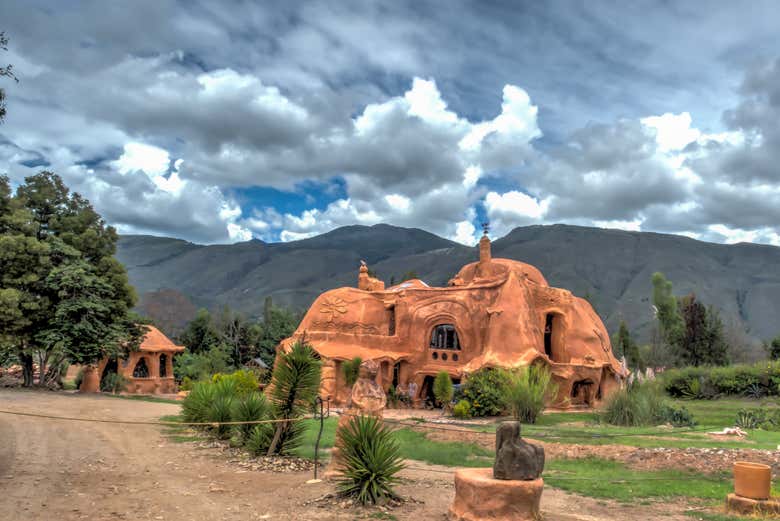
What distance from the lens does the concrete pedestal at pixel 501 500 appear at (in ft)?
23.5

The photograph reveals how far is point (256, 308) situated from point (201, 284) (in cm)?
5182

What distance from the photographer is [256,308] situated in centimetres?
11356

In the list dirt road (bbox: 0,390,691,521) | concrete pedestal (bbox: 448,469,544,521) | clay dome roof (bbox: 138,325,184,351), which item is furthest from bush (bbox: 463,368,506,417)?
clay dome roof (bbox: 138,325,184,351)

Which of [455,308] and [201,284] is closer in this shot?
[455,308]

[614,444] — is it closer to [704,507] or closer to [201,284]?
[704,507]

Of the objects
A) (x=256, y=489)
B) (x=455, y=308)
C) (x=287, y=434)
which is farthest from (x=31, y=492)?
(x=455, y=308)

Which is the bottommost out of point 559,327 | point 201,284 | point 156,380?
point 156,380

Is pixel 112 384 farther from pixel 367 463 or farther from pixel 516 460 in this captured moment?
pixel 516 460

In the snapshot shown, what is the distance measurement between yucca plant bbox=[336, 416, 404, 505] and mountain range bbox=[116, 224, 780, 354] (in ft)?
217

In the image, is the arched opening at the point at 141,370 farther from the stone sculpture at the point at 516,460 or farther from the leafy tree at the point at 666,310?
the leafy tree at the point at 666,310

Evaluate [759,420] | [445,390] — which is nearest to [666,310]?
[759,420]

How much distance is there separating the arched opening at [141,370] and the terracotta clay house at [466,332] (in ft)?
44.9

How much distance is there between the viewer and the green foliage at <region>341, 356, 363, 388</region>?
26047 millimetres

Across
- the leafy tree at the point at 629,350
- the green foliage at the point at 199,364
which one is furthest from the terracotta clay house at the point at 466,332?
the leafy tree at the point at 629,350
